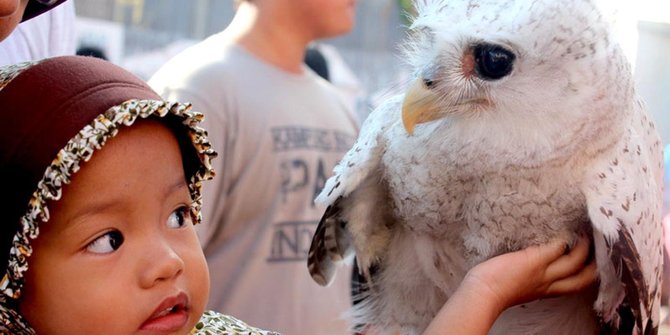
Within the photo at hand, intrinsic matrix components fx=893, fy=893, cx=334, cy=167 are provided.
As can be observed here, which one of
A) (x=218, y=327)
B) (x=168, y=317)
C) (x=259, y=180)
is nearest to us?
(x=168, y=317)

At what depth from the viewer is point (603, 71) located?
1.77 m

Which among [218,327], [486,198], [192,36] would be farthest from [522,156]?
[192,36]

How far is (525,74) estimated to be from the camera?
178cm

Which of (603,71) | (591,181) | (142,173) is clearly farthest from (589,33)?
(142,173)

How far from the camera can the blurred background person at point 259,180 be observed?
269 cm

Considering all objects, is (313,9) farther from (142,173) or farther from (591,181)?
(142,173)

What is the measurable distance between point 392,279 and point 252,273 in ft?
2.54

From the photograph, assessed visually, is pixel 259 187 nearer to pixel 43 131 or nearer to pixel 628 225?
pixel 628 225

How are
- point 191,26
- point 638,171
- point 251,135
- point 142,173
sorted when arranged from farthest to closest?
1. point 191,26
2. point 251,135
3. point 638,171
4. point 142,173

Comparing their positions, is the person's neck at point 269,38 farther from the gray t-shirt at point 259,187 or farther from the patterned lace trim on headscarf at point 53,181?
the patterned lace trim on headscarf at point 53,181

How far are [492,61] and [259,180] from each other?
44.6 inches

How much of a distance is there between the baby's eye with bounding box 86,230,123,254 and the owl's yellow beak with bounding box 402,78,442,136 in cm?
69

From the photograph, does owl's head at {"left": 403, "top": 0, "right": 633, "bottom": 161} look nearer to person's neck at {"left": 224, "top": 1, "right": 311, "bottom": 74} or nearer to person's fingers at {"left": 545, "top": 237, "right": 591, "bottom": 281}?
person's fingers at {"left": 545, "top": 237, "right": 591, "bottom": 281}

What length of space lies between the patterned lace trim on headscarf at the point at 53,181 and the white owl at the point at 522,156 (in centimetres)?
68
